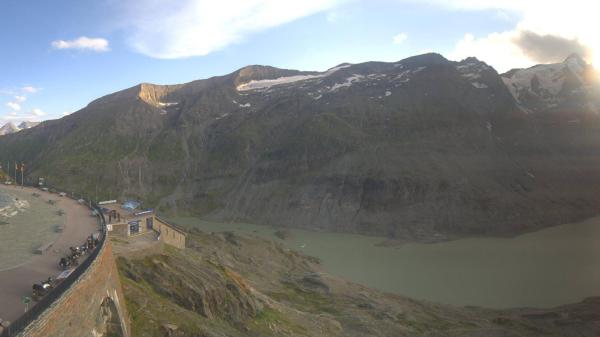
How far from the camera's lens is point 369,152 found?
5399 inches

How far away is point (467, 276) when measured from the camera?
75.2 metres

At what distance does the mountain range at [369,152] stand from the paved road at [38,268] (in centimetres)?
8287

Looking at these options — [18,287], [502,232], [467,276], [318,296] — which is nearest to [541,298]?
[467,276]

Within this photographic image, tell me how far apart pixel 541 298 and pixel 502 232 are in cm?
4372

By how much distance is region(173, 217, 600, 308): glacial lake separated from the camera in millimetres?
→ 66875

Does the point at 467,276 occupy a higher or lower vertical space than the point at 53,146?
lower

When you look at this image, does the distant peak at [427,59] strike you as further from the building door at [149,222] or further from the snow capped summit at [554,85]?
the building door at [149,222]

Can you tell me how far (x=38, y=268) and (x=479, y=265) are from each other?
250 ft

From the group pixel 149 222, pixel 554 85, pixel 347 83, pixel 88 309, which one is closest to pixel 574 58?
pixel 554 85

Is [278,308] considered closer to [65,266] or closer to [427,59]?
[65,266]

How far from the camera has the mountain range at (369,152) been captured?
387 feet

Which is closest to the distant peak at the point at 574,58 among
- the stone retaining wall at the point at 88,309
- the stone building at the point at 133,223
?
the stone building at the point at 133,223

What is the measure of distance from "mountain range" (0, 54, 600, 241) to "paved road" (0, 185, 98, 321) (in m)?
82.9

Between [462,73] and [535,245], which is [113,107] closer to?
[462,73]
